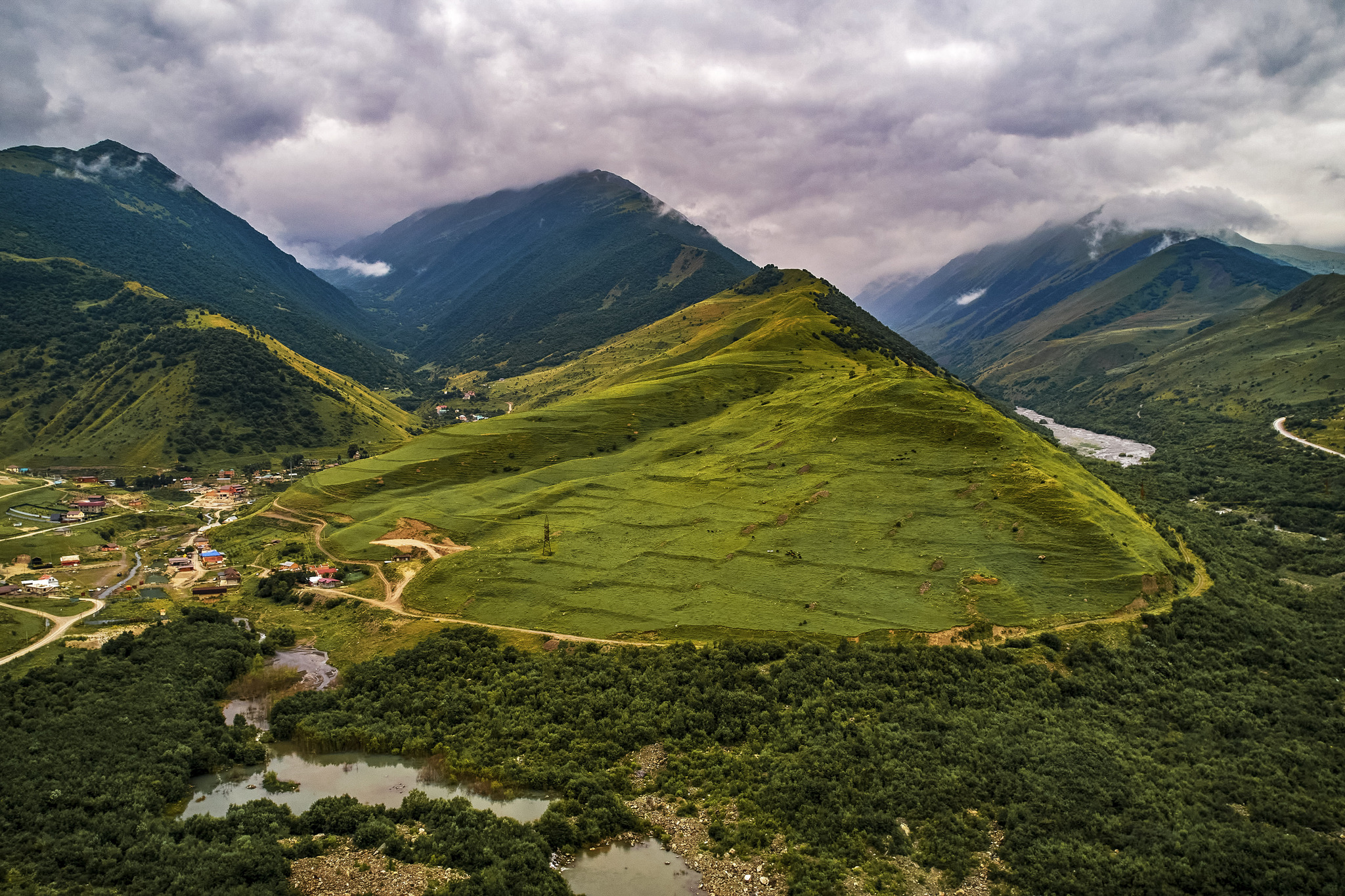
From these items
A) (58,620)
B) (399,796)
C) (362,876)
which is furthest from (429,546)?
(362,876)

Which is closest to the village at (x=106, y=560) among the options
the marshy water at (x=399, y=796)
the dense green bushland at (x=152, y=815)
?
the dense green bushland at (x=152, y=815)

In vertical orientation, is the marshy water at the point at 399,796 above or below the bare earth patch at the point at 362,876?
below

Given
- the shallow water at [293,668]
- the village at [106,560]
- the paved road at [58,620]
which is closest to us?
the shallow water at [293,668]

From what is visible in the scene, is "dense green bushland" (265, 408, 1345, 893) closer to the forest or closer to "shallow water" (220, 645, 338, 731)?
the forest

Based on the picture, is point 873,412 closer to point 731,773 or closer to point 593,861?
point 731,773

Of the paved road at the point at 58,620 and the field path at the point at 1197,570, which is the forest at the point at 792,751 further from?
the paved road at the point at 58,620
